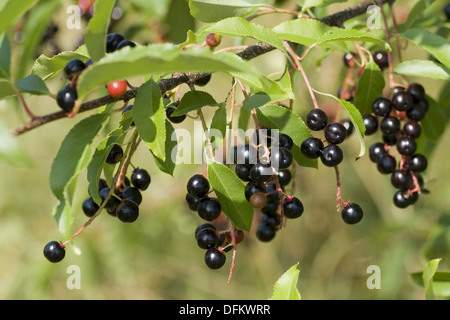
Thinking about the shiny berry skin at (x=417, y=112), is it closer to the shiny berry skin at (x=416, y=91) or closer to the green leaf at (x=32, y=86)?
the shiny berry skin at (x=416, y=91)

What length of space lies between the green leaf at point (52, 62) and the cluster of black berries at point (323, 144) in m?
0.45

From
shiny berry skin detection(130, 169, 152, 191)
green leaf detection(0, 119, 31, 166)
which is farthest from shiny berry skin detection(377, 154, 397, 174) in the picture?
green leaf detection(0, 119, 31, 166)

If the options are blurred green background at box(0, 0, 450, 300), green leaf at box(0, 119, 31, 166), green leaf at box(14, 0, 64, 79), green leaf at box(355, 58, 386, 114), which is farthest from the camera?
blurred green background at box(0, 0, 450, 300)

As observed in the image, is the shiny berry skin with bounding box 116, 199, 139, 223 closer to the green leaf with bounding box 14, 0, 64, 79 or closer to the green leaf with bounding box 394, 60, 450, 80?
the green leaf with bounding box 394, 60, 450, 80

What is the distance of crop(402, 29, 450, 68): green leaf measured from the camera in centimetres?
117

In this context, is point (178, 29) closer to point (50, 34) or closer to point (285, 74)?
point (50, 34)

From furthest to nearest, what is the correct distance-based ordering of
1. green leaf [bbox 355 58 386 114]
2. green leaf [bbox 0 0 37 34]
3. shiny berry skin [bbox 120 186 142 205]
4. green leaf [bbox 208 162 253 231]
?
1. green leaf [bbox 355 58 386 114]
2. shiny berry skin [bbox 120 186 142 205]
3. green leaf [bbox 208 162 253 231]
4. green leaf [bbox 0 0 37 34]

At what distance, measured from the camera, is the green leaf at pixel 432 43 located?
1170 mm

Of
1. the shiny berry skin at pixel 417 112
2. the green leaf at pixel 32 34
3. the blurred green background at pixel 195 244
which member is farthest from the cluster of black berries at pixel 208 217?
the blurred green background at pixel 195 244

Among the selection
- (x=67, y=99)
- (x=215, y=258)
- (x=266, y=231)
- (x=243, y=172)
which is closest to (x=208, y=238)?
(x=215, y=258)

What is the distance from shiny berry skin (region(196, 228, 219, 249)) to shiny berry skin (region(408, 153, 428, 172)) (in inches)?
19.8

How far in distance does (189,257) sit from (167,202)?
2.36 ft
